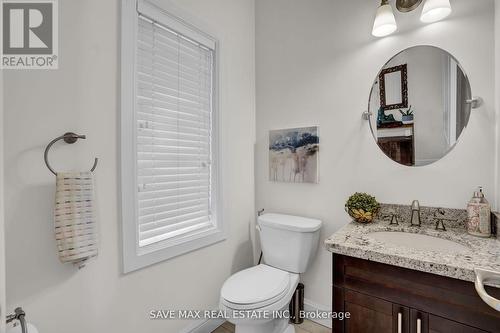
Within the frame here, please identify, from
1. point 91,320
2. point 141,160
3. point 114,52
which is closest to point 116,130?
point 141,160

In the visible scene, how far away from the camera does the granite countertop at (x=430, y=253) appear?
924mm

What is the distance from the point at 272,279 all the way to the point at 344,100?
1.35 m

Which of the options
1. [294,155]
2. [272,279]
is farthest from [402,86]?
[272,279]

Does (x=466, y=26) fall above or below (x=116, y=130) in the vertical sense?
above

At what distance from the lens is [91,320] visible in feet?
3.86

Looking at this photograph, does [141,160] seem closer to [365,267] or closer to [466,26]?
[365,267]

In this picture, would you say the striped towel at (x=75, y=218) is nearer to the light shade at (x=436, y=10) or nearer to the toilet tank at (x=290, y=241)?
the toilet tank at (x=290, y=241)

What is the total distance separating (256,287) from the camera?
4.94 feet

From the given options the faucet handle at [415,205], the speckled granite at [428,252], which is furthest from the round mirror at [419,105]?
the speckled granite at [428,252]

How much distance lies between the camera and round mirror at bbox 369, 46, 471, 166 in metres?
1.39

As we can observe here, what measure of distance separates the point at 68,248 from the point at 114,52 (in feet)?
3.22

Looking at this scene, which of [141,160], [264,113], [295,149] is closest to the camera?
[141,160]

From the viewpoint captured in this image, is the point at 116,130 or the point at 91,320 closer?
the point at 91,320

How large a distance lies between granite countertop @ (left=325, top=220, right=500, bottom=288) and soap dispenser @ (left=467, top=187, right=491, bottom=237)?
0.04m
